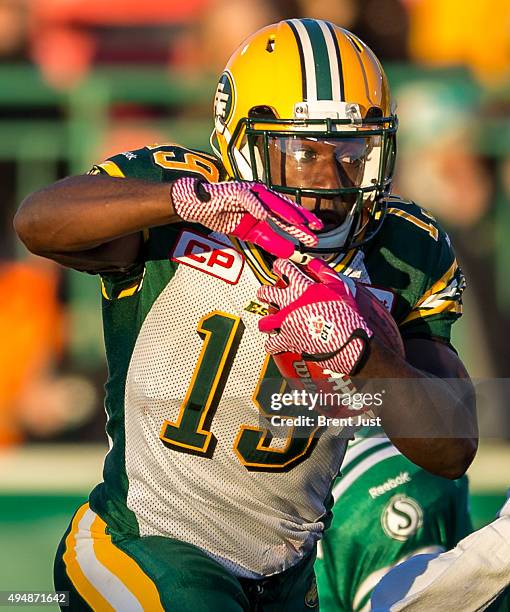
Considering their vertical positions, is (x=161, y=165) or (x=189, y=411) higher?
(x=161, y=165)

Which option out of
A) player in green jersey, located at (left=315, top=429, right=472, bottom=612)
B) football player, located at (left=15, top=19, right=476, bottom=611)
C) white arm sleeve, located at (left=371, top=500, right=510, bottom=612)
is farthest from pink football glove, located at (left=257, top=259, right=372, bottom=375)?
player in green jersey, located at (left=315, top=429, right=472, bottom=612)

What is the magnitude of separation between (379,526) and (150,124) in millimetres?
3598

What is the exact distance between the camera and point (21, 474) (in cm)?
607

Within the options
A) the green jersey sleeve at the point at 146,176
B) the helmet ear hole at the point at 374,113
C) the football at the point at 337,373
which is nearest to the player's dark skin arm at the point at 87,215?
the green jersey sleeve at the point at 146,176

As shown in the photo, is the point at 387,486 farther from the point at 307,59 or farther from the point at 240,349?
the point at 307,59

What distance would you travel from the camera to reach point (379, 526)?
3779mm

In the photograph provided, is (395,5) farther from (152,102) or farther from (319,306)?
(319,306)

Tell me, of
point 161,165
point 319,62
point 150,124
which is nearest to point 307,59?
point 319,62

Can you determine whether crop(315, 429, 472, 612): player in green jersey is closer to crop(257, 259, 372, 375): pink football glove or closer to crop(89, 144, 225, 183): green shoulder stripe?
crop(89, 144, 225, 183): green shoulder stripe

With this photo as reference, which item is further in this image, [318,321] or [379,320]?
[379,320]

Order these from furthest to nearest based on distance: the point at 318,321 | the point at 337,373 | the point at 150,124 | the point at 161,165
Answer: the point at 150,124 → the point at 161,165 → the point at 337,373 → the point at 318,321

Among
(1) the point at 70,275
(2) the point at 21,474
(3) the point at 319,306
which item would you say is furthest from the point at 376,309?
(1) the point at 70,275

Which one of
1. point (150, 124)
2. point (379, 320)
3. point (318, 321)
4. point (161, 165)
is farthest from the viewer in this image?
point (150, 124)

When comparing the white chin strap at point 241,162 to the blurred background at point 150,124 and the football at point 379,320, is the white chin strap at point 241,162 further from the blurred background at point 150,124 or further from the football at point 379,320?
the blurred background at point 150,124
